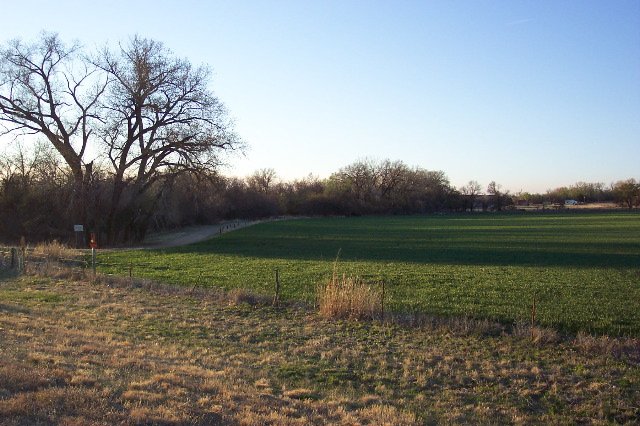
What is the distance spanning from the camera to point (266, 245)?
4775cm

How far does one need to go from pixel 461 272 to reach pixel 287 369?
61.9ft

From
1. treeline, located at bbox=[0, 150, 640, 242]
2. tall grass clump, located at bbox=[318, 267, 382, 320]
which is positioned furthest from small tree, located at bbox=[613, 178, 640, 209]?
tall grass clump, located at bbox=[318, 267, 382, 320]

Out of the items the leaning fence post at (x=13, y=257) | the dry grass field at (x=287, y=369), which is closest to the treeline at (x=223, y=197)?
the leaning fence post at (x=13, y=257)

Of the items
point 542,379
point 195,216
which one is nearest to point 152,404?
point 542,379

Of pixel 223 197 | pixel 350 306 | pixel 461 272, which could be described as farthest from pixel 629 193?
pixel 350 306

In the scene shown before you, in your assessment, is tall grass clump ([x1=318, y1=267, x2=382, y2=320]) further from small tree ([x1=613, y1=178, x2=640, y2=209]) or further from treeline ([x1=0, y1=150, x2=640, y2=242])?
small tree ([x1=613, y1=178, x2=640, y2=209])

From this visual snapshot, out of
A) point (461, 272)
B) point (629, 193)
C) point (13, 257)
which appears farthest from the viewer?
point (629, 193)

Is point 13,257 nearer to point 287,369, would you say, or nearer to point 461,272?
point 287,369

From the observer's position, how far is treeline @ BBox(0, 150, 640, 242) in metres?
44.7

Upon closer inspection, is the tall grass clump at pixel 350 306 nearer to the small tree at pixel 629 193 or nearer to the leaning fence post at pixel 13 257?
the leaning fence post at pixel 13 257

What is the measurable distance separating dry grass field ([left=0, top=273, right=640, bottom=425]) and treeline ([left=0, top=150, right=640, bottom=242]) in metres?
30.1

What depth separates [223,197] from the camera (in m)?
95.4

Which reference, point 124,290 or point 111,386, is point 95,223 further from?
point 111,386

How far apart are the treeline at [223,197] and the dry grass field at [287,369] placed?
98.7 feet
